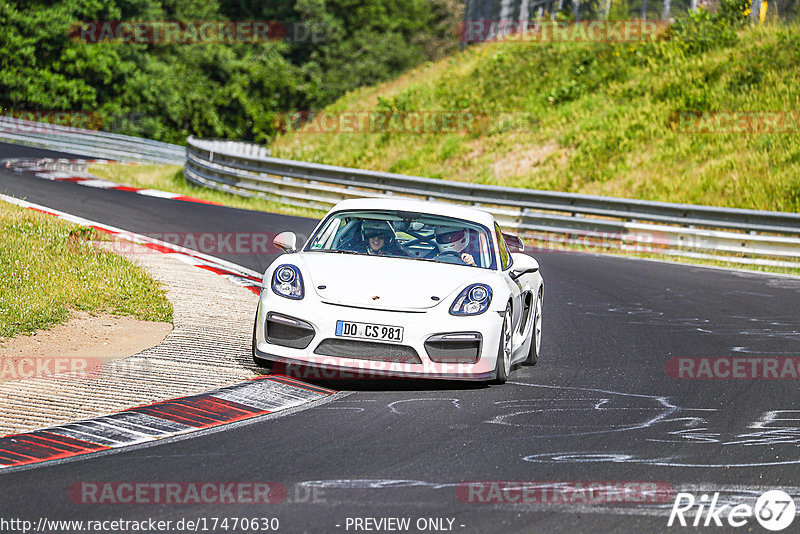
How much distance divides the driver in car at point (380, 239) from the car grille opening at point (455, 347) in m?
1.16

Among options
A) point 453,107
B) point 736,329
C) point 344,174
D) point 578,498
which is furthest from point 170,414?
point 453,107

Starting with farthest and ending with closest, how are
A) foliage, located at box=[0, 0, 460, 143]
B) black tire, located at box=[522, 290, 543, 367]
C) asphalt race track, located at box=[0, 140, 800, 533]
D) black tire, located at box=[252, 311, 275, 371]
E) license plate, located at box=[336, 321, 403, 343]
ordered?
foliage, located at box=[0, 0, 460, 143] → black tire, located at box=[522, 290, 543, 367] → black tire, located at box=[252, 311, 275, 371] → license plate, located at box=[336, 321, 403, 343] → asphalt race track, located at box=[0, 140, 800, 533]

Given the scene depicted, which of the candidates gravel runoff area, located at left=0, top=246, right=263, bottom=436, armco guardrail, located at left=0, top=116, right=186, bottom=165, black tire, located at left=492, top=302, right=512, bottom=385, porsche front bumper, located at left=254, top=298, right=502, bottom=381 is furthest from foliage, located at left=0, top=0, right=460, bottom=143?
black tire, located at left=492, top=302, right=512, bottom=385

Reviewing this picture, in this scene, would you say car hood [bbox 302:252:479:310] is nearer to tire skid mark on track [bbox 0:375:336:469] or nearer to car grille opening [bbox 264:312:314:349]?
car grille opening [bbox 264:312:314:349]

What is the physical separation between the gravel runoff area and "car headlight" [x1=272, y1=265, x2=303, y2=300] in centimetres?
64

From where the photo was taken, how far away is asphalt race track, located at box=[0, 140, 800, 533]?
187 inches

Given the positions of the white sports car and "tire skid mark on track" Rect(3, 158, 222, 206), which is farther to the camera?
"tire skid mark on track" Rect(3, 158, 222, 206)

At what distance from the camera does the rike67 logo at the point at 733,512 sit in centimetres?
482

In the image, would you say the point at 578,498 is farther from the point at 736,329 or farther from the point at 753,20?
the point at 753,20

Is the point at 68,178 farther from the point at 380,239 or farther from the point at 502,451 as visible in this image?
the point at 502,451

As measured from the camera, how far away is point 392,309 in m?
7.39

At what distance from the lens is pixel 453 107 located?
3253cm

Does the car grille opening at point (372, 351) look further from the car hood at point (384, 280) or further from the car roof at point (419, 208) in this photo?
the car roof at point (419, 208)

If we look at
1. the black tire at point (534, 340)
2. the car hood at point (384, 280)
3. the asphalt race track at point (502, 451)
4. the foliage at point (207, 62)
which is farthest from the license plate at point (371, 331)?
the foliage at point (207, 62)
